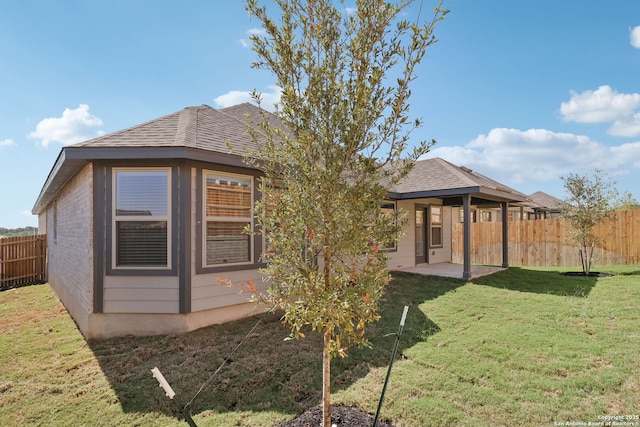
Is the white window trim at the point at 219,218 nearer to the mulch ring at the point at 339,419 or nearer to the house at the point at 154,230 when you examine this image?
the house at the point at 154,230

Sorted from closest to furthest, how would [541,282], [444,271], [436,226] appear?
1. [541,282]
2. [444,271]
3. [436,226]

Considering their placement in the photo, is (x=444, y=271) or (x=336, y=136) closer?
(x=336, y=136)

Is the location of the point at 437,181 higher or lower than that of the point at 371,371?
higher

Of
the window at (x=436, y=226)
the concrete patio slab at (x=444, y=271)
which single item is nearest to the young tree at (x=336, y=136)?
the concrete patio slab at (x=444, y=271)

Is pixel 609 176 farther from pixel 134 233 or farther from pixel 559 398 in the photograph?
pixel 134 233

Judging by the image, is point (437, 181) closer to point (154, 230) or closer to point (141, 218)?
point (154, 230)

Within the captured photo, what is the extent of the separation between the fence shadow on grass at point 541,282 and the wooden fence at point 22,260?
16.4 meters

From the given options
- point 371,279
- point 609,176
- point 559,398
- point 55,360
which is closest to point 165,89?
point 55,360

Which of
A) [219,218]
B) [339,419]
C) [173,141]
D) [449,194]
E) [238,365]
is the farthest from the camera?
[449,194]

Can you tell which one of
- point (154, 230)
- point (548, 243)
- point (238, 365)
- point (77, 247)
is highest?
point (154, 230)

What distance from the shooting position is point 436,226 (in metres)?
13.9

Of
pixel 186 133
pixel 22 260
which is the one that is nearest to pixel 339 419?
pixel 186 133

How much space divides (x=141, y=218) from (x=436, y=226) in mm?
11451

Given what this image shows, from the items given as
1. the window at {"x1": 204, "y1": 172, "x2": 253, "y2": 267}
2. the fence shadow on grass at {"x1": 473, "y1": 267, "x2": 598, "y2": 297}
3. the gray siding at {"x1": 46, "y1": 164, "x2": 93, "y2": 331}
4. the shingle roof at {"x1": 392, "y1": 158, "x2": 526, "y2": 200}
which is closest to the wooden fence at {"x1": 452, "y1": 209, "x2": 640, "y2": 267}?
the shingle roof at {"x1": 392, "y1": 158, "x2": 526, "y2": 200}
